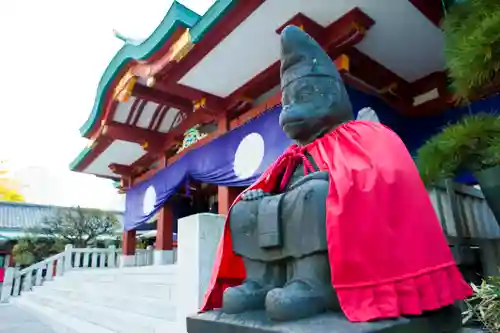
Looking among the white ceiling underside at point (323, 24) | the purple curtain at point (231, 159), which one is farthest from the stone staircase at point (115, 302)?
the white ceiling underside at point (323, 24)

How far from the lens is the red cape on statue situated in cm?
121

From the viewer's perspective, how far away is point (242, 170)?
5098 millimetres

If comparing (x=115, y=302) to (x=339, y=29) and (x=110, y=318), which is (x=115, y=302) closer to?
(x=110, y=318)

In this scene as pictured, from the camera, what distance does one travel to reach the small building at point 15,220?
15070 millimetres

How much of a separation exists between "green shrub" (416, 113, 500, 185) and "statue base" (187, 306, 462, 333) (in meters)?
0.94

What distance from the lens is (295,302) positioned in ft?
3.84

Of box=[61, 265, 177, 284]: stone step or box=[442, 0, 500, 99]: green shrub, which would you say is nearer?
box=[442, 0, 500, 99]: green shrub

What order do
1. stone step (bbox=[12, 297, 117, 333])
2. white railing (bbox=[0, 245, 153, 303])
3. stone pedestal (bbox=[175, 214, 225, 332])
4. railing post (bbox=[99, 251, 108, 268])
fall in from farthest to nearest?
railing post (bbox=[99, 251, 108, 268]), white railing (bbox=[0, 245, 153, 303]), stone step (bbox=[12, 297, 117, 333]), stone pedestal (bbox=[175, 214, 225, 332])

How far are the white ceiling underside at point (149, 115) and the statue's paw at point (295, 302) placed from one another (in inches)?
224

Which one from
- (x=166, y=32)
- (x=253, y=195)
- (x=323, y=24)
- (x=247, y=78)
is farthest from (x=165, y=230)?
(x=253, y=195)

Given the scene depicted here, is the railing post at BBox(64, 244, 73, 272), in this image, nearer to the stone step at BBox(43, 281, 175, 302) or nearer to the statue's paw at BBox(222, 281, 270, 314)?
the stone step at BBox(43, 281, 175, 302)

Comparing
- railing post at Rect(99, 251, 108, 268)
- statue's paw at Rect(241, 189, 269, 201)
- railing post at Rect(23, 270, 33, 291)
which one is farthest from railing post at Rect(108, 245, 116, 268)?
statue's paw at Rect(241, 189, 269, 201)

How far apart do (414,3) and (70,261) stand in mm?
9323

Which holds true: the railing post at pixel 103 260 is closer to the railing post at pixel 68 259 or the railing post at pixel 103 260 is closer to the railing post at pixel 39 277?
the railing post at pixel 68 259
